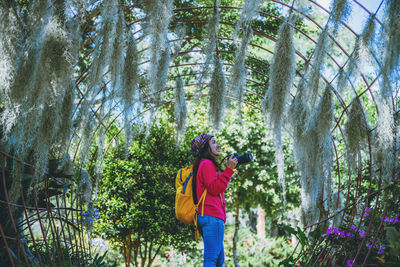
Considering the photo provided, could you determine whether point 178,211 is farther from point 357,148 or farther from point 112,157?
point 112,157

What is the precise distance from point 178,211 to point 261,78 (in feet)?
11.2

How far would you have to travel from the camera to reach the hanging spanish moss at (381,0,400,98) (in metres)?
1.69

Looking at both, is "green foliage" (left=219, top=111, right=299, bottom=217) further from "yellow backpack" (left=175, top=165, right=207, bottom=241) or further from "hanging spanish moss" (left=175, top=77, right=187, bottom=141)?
"yellow backpack" (left=175, top=165, right=207, bottom=241)

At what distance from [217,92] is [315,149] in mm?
1139

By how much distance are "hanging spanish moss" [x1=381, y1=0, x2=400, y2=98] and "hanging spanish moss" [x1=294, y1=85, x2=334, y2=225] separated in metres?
0.57

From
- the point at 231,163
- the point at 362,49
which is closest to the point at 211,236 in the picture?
the point at 231,163

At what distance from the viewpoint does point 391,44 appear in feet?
5.55

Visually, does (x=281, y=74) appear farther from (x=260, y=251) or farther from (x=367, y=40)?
(x=260, y=251)

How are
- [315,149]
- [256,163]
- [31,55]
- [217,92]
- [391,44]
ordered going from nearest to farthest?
[391,44]
[31,55]
[315,149]
[217,92]
[256,163]

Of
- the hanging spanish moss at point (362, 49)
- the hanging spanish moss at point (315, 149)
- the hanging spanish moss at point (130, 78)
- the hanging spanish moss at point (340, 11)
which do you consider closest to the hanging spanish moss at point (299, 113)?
the hanging spanish moss at point (315, 149)

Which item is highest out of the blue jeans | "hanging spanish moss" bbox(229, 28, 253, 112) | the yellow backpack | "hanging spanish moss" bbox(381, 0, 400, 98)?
"hanging spanish moss" bbox(229, 28, 253, 112)

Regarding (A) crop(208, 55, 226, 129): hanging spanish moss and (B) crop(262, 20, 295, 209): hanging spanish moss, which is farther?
(A) crop(208, 55, 226, 129): hanging spanish moss

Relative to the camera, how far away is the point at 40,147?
1967mm

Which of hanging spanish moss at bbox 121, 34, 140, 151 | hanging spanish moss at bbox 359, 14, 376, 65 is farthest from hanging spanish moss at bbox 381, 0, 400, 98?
hanging spanish moss at bbox 121, 34, 140, 151
